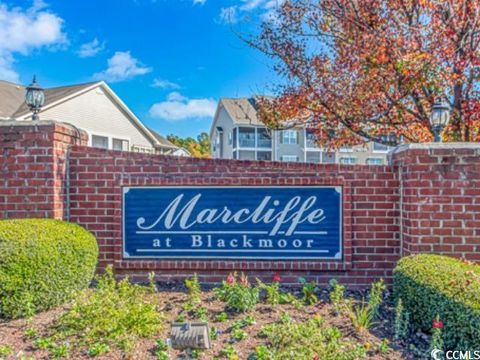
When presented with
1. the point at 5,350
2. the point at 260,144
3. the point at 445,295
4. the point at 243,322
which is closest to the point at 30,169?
the point at 5,350

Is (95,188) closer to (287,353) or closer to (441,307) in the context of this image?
(287,353)

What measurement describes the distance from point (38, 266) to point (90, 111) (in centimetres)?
1645

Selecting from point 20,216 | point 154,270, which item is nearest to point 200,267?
point 154,270

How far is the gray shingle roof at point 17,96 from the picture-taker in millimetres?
16469

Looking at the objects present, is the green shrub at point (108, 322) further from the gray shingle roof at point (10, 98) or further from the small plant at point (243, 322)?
the gray shingle roof at point (10, 98)

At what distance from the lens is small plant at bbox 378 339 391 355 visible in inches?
124

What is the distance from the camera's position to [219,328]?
3428 millimetres


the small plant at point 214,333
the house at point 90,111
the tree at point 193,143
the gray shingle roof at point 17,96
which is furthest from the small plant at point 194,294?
the tree at point 193,143

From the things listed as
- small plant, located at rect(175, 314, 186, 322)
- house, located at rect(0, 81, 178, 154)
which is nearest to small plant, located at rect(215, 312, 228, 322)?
small plant, located at rect(175, 314, 186, 322)

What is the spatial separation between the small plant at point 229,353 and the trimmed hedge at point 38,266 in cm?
178

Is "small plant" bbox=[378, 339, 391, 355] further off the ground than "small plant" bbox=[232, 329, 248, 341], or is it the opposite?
"small plant" bbox=[232, 329, 248, 341]

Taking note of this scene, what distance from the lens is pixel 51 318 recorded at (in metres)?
3.65

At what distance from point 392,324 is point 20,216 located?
13.6ft

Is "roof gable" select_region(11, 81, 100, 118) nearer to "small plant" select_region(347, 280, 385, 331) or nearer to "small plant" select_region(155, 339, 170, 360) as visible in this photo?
"small plant" select_region(155, 339, 170, 360)
